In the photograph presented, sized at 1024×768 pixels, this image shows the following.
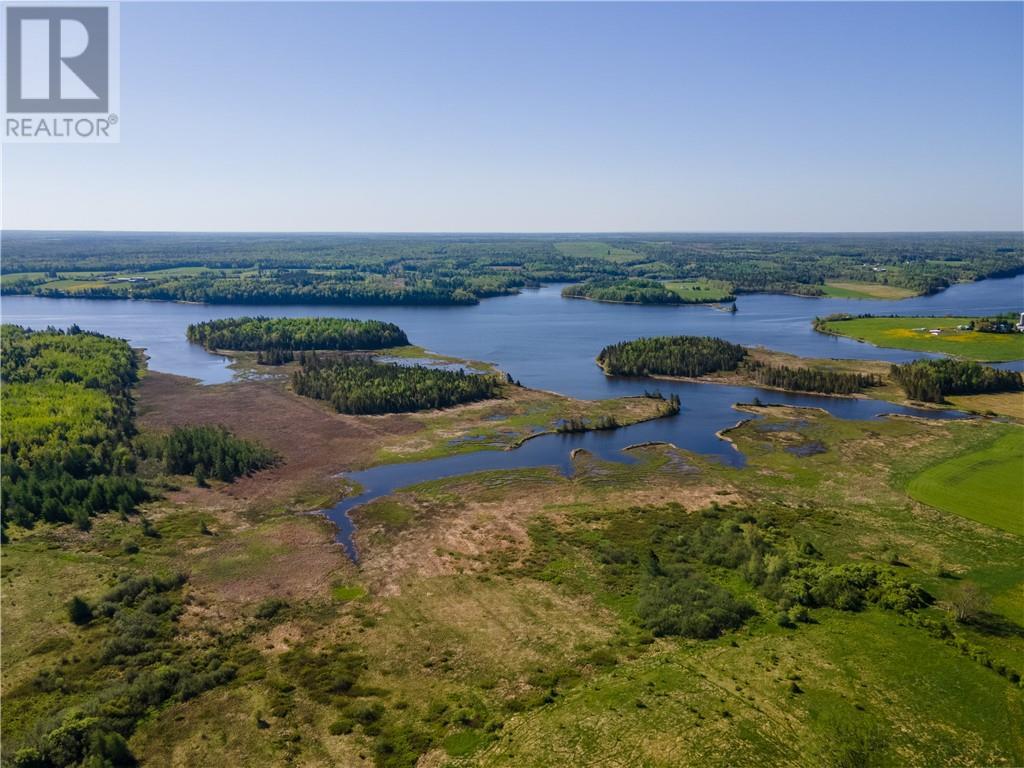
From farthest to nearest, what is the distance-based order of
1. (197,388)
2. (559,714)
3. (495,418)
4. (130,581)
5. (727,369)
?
1. (727,369)
2. (197,388)
3. (495,418)
4. (130,581)
5. (559,714)

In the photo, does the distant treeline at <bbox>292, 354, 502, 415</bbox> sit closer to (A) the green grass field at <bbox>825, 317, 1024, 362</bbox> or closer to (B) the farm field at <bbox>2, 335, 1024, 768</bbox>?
(B) the farm field at <bbox>2, 335, 1024, 768</bbox>

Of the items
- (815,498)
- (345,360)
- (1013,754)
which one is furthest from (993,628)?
(345,360)

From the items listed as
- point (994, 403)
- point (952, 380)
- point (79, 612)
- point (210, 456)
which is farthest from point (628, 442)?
point (994, 403)

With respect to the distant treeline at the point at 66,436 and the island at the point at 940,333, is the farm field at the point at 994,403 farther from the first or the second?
the distant treeline at the point at 66,436

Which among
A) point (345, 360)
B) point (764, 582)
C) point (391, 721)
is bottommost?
point (391, 721)

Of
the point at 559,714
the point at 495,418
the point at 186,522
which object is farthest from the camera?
the point at 495,418

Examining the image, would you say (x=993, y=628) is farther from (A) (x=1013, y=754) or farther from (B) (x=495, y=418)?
(B) (x=495, y=418)
